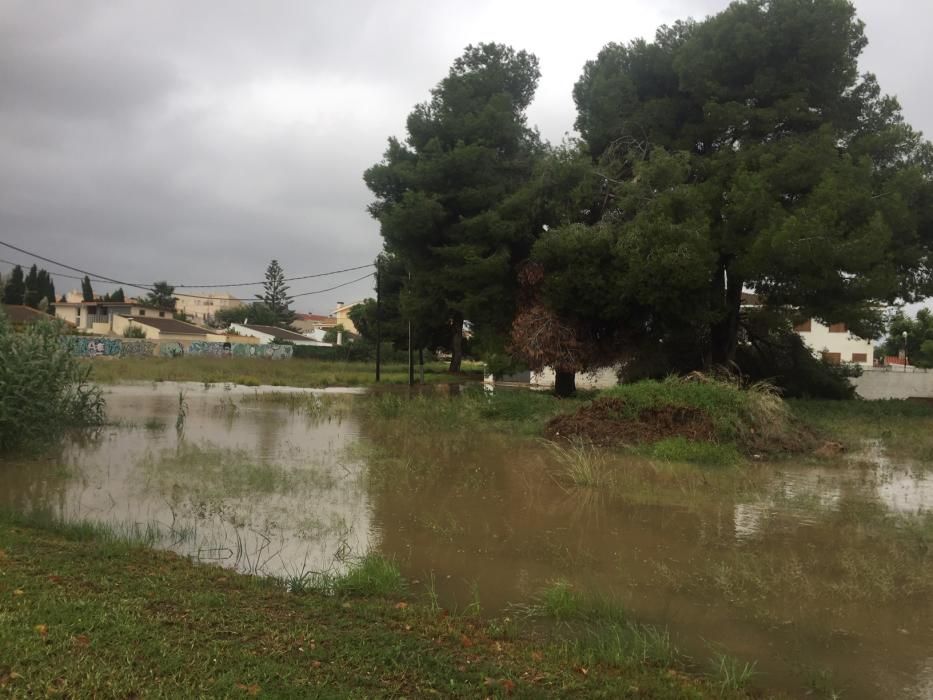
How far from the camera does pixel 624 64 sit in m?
26.5

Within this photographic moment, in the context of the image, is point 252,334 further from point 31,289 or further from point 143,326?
point 31,289

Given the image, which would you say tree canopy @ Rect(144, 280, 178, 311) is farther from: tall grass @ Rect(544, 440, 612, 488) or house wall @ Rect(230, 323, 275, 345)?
tall grass @ Rect(544, 440, 612, 488)

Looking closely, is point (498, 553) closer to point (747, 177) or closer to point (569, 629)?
point (569, 629)

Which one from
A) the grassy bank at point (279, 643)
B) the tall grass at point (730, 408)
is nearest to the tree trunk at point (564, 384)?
the tall grass at point (730, 408)

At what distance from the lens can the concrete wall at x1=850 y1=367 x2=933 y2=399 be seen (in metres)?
35.8

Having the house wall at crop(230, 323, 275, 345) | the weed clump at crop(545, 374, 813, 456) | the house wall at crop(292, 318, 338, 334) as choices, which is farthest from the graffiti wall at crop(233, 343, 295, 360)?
the house wall at crop(292, 318, 338, 334)

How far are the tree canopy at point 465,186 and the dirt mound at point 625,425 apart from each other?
29.2ft

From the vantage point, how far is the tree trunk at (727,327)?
2497 centimetres

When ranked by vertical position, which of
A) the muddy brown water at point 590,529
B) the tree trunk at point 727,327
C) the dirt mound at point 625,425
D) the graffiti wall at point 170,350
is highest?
the tree trunk at point 727,327

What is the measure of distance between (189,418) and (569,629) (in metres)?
15.9

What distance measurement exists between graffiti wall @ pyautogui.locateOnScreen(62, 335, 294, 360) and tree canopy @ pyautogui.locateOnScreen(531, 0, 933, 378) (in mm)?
33960

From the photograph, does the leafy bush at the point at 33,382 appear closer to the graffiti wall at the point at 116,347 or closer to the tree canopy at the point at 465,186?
the tree canopy at the point at 465,186

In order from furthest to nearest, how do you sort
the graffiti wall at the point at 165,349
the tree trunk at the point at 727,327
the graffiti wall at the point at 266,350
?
1. the graffiti wall at the point at 266,350
2. the graffiti wall at the point at 165,349
3. the tree trunk at the point at 727,327

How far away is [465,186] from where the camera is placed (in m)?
27.3
